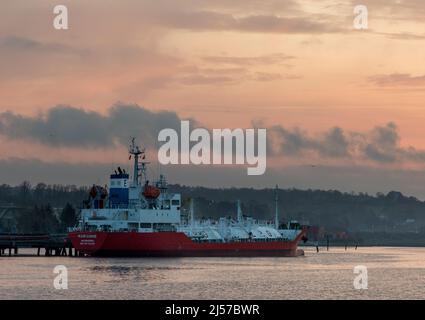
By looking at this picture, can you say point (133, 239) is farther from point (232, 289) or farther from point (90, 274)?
point (232, 289)

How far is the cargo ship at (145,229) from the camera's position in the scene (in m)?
105

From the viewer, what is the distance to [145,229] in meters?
109

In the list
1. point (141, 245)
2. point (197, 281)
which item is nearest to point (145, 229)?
point (141, 245)

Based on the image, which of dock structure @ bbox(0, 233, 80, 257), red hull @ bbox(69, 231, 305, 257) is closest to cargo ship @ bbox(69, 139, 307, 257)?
red hull @ bbox(69, 231, 305, 257)

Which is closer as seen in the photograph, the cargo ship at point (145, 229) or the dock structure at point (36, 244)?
the cargo ship at point (145, 229)

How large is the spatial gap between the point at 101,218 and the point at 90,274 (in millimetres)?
29129

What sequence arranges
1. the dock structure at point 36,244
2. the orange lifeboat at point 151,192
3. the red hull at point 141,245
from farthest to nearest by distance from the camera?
the dock structure at point 36,244 < the orange lifeboat at point 151,192 < the red hull at point 141,245

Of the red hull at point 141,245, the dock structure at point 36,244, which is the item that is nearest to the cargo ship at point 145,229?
the red hull at point 141,245

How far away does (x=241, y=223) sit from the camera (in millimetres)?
124875

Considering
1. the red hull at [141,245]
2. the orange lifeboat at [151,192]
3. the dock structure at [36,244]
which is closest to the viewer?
the red hull at [141,245]

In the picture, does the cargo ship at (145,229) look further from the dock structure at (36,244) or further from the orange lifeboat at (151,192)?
the dock structure at (36,244)

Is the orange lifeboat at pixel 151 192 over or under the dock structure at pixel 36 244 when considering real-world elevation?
over

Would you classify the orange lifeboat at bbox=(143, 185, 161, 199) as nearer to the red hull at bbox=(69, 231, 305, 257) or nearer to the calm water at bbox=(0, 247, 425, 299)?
the red hull at bbox=(69, 231, 305, 257)
